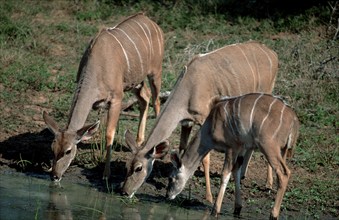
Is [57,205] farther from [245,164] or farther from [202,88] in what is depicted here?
[245,164]

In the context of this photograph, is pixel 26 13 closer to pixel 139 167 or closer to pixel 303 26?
pixel 303 26

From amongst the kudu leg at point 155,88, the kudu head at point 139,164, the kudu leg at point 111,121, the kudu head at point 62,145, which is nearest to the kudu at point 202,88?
the kudu head at point 139,164

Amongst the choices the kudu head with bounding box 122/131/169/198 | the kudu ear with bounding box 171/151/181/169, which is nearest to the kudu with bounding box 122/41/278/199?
the kudu head with bounding box 122/131/169/198

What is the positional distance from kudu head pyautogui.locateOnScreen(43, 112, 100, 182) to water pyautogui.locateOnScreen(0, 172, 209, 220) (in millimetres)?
171

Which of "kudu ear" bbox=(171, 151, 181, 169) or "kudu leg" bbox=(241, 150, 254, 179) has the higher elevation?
"kudu ear" bbox=(171, 151, 181, 169)

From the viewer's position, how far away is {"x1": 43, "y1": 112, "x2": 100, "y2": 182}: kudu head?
25.7 feet

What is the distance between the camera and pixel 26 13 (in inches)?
502

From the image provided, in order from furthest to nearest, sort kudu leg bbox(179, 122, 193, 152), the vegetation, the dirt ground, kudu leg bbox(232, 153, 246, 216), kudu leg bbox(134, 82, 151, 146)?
kudu leg bbox(134, 82, 151, 146)
the vegetation
kudu leg bbox(179, 122, 193, 152)
the dirt ground
kudu leg bbox(232, 153, 246, 216)

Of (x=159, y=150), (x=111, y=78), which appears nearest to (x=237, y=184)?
(x=159, y=150)

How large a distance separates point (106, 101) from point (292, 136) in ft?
6.84

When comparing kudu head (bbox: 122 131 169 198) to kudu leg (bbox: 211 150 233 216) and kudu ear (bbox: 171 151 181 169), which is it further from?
kudu leg (bbox: 211 150 233 216)

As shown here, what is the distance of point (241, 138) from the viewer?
7.23 m

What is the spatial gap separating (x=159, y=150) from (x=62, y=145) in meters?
0.89

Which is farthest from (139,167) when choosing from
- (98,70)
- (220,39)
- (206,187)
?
(220,39)
